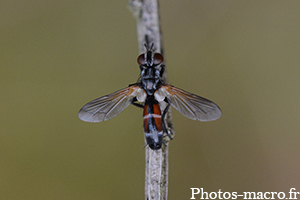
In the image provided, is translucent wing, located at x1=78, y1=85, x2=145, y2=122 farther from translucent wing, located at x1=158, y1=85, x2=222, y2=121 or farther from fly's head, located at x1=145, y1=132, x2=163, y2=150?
fly's head, located at x1=145, y1=132, x2=163, y2=150

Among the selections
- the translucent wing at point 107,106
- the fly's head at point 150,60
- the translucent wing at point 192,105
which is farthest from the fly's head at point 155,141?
the fly's head at point 150,60

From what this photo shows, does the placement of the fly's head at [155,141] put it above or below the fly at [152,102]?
below

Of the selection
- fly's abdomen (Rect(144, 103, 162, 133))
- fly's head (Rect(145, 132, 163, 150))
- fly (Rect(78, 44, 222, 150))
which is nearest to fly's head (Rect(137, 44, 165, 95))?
fly (Rect(78, 44, 222, 150))

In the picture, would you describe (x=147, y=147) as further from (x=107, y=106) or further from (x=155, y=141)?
(x=107, y=106)

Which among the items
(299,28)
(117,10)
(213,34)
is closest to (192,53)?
(213,34)

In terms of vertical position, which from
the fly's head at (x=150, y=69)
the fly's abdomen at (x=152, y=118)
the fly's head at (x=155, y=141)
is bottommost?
the fly's head at (x=155, y=141)

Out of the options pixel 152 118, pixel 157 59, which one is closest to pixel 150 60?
pixel 157 59

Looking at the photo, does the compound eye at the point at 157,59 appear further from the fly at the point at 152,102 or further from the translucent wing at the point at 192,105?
the translucent wing at the point at 192,105
